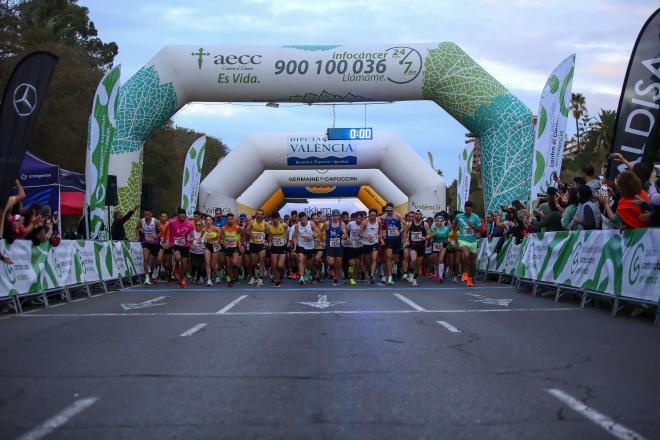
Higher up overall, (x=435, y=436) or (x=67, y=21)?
(x=67, y=21)

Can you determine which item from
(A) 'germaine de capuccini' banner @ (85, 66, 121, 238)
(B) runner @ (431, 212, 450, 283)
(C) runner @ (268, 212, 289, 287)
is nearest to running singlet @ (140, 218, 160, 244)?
(A) 'germaine de capuccini' banner @ (85, 66, 121, 238)

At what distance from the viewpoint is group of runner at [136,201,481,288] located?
21.5 meters

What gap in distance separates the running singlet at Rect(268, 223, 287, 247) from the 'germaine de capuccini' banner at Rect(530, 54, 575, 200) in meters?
6.56

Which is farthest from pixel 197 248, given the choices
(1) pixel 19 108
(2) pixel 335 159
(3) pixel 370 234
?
(2) pixel 335 159

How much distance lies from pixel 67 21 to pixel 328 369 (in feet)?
195

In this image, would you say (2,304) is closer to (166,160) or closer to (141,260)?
(141,260)

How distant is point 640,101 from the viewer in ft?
45.8

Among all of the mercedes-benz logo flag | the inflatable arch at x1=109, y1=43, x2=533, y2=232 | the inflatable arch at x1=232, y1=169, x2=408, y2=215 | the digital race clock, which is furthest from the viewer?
the inflatable arch at x1=232, y1=169, x2=408, y2=215

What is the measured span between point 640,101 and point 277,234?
34.3ft

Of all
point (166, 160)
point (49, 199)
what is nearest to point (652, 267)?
point (49, 199)

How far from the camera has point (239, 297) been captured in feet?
54.0

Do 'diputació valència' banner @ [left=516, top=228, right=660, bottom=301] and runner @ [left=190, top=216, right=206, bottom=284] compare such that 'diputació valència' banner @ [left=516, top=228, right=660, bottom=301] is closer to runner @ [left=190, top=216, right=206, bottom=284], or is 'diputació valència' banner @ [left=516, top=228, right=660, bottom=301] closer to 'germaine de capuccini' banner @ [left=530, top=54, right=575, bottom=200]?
'germaine de capuccini' banner @ [left=530, top=54, right=575, bottom=200]

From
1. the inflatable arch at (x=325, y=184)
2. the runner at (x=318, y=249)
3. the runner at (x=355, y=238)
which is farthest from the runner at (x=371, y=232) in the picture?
the inflatable arch at (x=325, y=184)

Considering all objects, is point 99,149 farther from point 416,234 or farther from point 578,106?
point 578,106
